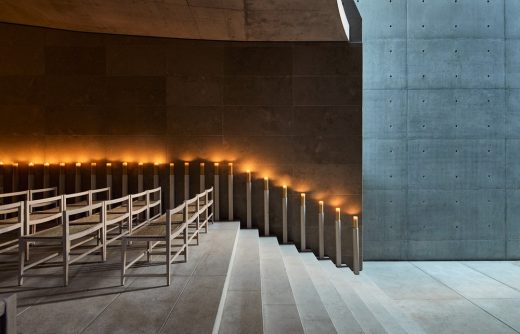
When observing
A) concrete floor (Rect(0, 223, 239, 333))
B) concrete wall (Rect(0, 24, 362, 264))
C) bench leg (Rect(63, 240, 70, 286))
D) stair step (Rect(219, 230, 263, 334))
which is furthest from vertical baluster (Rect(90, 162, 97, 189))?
bench leg (Rect(63, 240, 70, 286))

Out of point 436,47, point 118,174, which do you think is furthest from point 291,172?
point 436,47

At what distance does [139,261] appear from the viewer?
3.47m

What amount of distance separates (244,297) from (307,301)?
760 millimetres

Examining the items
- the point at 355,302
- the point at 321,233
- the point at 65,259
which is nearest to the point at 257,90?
the point at 321,233

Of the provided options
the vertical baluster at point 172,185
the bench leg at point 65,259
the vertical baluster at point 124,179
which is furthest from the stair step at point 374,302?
the vertical baluster at point 124,179

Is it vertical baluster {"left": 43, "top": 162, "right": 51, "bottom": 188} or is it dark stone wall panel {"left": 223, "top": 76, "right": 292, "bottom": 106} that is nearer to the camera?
vertical baluster {"left": 43, "top": 162, "right": 51, "bottom": 188}

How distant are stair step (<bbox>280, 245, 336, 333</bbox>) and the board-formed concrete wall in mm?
2867

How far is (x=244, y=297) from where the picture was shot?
2910 mm

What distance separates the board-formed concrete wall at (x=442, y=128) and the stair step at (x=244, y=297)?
359 centimetres

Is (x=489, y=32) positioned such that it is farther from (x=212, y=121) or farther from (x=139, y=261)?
(x=139, y=261)

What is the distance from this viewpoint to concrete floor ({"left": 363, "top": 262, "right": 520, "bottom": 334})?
4.17 metres

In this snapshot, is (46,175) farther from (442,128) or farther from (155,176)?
(442,128)

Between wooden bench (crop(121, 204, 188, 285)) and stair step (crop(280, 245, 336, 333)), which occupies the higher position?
wooden bench (crop(121, 204, 188, 285))

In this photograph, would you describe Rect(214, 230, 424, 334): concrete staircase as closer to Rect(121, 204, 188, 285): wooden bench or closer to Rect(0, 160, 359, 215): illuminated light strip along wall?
Rect(121, 204, 188, 285): wooden bench
